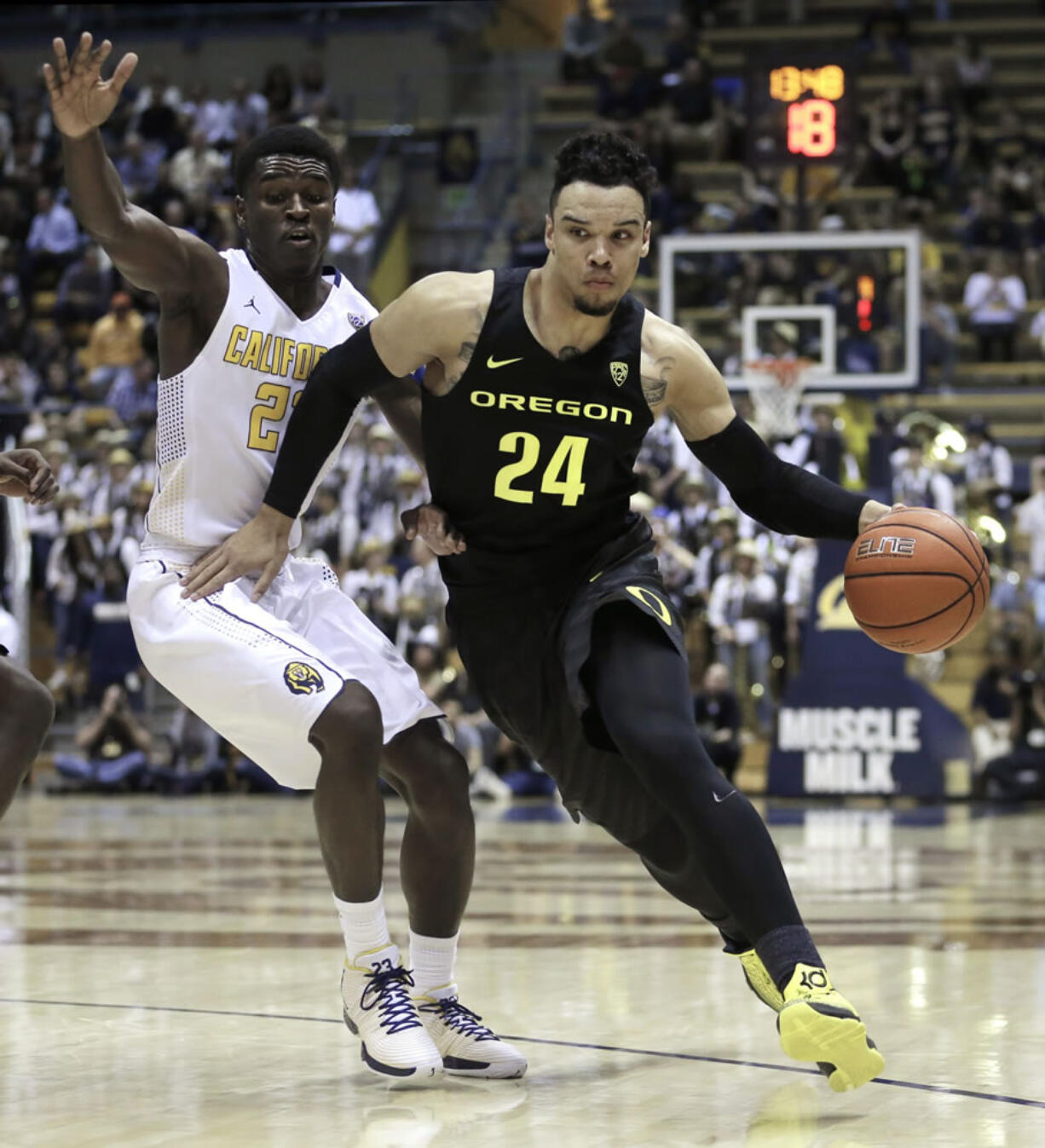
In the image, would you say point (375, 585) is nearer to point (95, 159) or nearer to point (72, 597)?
point (72, 597)

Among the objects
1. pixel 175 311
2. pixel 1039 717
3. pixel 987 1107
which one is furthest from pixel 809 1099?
pixel 1039 717

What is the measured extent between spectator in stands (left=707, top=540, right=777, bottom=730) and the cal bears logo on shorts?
10273mm

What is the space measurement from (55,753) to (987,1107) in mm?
13350

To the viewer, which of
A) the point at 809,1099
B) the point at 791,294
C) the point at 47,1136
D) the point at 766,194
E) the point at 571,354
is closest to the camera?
the point at 47,1136

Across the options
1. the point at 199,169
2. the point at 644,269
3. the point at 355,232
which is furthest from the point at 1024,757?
the point at 199,169

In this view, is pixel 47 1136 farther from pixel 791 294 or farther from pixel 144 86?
pixel 144 86

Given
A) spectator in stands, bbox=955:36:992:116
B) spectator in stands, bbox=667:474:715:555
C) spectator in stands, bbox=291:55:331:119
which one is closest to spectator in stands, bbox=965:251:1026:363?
spectator in stands, bbox=955:36:992:116

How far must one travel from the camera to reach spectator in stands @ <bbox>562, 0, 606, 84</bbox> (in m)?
23.4

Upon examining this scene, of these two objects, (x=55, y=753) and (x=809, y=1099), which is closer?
(x=809, y=1099)

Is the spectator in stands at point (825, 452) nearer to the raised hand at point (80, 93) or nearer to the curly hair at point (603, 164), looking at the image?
the curly hair at point (603, 164)

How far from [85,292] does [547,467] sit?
56.4ft

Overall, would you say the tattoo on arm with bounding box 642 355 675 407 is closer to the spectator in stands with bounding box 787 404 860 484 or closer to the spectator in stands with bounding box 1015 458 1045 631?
the spectator in stands with bounding box 787 404 860 484

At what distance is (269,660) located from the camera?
4.31m

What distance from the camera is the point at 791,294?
15594 millimetres
